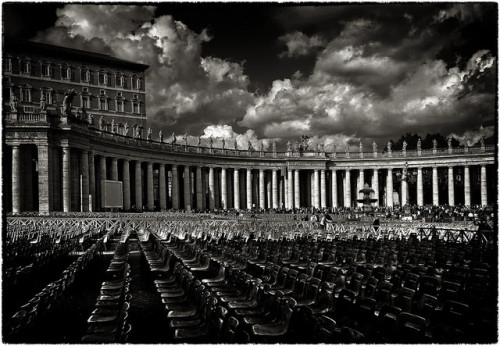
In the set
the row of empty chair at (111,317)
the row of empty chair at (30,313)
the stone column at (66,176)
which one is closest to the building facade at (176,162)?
the stone column at (66,176)

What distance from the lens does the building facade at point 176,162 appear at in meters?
61.3

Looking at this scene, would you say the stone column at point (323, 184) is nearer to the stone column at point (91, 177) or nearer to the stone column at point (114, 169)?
the stone column at point (114, 169)

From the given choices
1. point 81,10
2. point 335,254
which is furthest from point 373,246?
point 81,10

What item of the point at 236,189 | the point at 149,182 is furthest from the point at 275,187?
the point at 149,182

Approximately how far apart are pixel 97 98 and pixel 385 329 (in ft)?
297

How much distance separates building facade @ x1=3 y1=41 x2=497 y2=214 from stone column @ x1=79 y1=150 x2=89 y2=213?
11 cm

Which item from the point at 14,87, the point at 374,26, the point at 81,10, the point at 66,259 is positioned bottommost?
the point at 66,259

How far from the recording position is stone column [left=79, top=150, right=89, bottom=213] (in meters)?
50.6

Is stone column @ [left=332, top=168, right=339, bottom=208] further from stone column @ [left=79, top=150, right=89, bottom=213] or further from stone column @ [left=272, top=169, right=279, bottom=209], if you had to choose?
stone column @ [left=79, top=150, right=89, bottom=213]

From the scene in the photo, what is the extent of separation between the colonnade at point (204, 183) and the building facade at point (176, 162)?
198mm

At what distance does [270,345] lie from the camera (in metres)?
7.87

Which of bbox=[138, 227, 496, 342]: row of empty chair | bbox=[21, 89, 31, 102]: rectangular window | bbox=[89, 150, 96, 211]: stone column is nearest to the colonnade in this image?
bbox=[89, 150, 96, 211]: stone column

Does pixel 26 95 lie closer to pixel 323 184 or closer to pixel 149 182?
pixel 149 182

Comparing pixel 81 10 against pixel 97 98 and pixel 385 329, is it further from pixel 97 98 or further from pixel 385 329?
pixel 97 98
